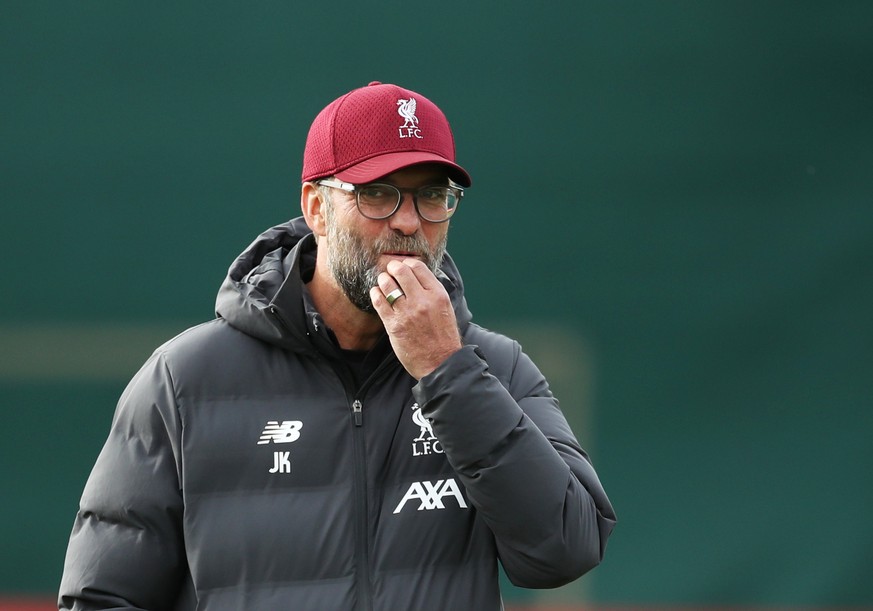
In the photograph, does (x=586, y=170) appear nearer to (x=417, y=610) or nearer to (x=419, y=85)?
(x=419, y=85)

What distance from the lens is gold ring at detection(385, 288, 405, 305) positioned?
1.96 meters

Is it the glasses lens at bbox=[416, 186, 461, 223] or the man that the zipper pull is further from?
the glasses lens at bbox=[416, 186, 461, 223]

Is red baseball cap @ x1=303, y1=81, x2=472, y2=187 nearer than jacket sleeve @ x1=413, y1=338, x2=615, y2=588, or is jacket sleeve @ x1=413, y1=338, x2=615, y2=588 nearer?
jacket sleeve @ x1=413, y1=338, x2=615, y2=588

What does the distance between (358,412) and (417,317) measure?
0.21m

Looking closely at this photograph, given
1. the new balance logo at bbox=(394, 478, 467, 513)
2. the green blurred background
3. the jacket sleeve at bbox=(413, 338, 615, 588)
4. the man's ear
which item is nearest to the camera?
the jacket sleeve at bbox=(413, 338, 615, 588)

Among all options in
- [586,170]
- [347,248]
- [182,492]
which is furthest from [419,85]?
[182,492]

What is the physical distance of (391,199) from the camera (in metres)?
2.05

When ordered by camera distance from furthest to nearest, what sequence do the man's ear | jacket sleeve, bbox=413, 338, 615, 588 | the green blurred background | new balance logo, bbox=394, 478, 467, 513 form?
the green blurred background, the man's ear, new balance logo, bbox=394, 478, 467, 513, jacket sleeve, bbox=413, 338, 615, 588

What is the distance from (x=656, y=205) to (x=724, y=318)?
0.42 m

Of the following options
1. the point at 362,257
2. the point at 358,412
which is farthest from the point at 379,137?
the point at 358,412

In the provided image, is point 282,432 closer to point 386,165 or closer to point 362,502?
point 362,502

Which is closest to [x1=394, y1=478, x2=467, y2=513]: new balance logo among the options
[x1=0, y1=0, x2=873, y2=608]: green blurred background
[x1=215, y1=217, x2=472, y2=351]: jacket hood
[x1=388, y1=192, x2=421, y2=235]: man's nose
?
[x1=215, y1=217, x2=472, y2=351]: jacket hood

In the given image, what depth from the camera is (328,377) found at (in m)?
2.06

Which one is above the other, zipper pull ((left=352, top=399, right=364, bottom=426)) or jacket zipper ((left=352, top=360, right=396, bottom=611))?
zipper pull ((left=352, top=399, right=364, bottom=426))
